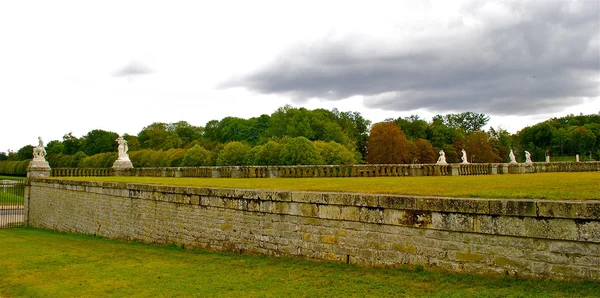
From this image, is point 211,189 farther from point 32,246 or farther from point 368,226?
point 32,246

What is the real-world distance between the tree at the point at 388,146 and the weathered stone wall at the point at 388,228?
180ft

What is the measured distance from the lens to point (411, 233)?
7156 millimetres

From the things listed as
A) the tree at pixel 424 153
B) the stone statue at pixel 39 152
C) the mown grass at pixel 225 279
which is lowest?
the mown grass at pixel 225 279

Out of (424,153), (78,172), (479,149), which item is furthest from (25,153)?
(479,149)

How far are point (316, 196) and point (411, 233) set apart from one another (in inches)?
78.7

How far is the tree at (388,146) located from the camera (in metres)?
65.0

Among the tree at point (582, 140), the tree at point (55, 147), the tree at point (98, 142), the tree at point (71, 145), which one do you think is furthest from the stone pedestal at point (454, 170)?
the tree at point (55, 147)

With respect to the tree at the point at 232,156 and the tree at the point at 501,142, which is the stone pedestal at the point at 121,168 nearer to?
the tree at the point at 232,156

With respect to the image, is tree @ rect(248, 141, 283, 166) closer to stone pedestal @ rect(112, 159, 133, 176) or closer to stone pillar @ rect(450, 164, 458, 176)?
stone pedestal @ rect(112, 159, 133, 176)

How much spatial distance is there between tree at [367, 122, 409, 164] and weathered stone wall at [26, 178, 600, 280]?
54.8m

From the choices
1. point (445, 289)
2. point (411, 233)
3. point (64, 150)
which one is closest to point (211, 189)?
point (411, 233)

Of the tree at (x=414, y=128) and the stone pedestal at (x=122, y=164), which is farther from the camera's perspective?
the tree at (x=414, y=128)

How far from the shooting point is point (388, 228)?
7.44 meters

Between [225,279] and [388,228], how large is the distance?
Result: 9.86 ft
